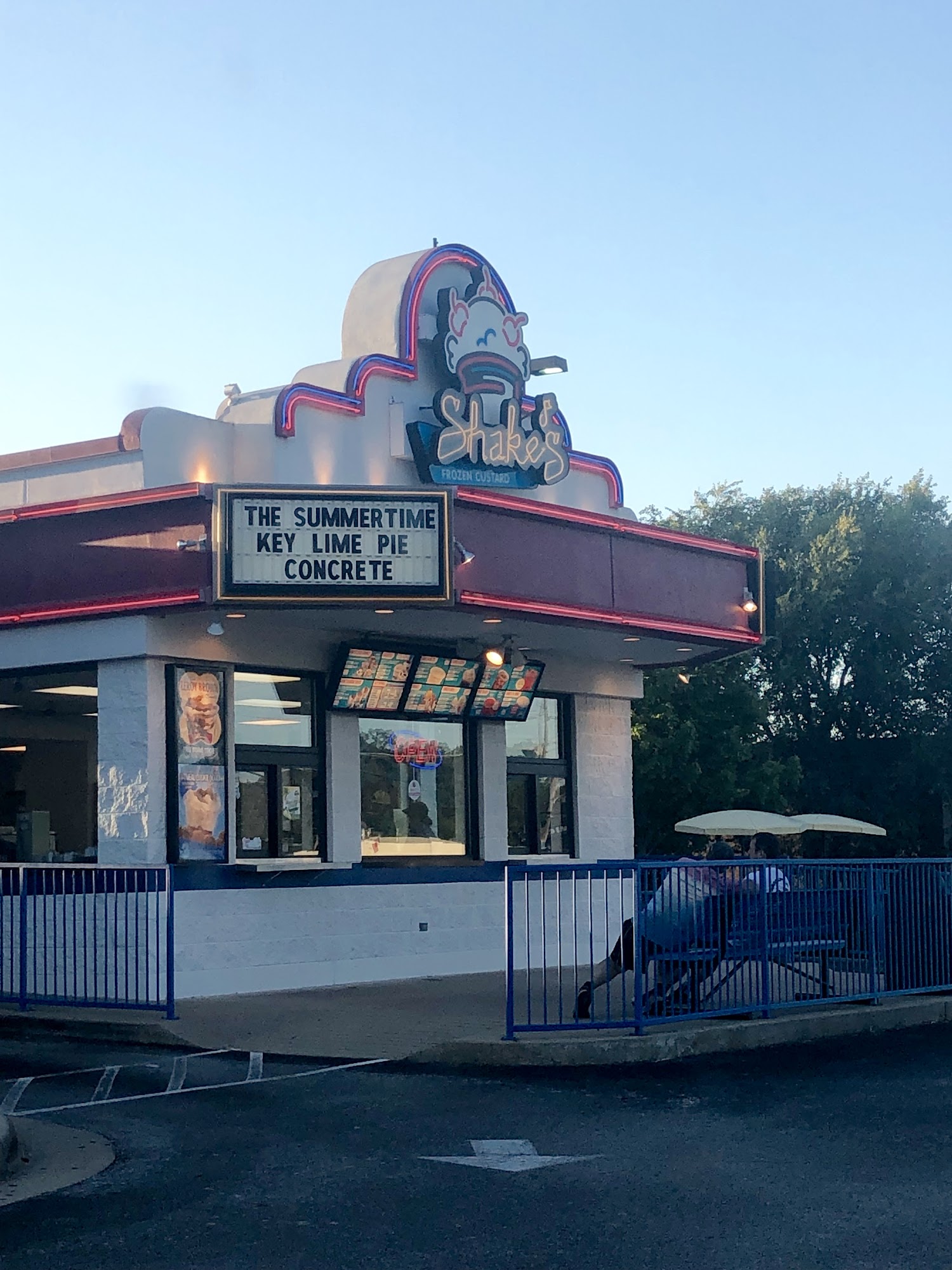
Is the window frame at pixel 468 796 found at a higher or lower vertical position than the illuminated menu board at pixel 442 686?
lower

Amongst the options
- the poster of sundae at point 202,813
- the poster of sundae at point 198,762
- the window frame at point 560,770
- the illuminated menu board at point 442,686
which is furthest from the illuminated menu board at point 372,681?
the window frame at point 560,770

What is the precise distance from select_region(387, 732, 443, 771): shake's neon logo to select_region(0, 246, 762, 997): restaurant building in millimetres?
34

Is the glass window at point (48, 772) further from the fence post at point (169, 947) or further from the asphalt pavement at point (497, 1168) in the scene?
the asphalt pavement at point (497, 1168)

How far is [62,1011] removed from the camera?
14836 millimetres

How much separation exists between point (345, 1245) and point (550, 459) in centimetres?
1310

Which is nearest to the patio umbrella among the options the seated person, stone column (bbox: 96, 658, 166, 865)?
stone column (bbox: 96, 658, 166, 865)

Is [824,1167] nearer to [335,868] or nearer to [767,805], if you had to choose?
[335,868]

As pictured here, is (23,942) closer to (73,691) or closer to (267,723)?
(267,723)

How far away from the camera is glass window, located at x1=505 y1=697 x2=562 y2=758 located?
2058 centimetres

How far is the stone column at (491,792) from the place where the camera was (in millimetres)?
19719

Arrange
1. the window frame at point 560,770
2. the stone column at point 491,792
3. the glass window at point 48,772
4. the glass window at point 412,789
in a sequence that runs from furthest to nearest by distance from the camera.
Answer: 1. the window frame at point 560,770
2. the glass window at point 48,772
3. the stone column at point 491,792
4. the glass window at point 412,789

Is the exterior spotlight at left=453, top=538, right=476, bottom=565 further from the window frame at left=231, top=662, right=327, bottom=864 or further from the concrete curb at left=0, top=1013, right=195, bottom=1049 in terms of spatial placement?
the concrete curb at left=0, top=1013, right=195, bottom=1049

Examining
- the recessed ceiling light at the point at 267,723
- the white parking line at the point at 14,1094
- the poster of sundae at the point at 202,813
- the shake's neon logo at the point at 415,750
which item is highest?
the recessed ceiling light at the point at 267,723

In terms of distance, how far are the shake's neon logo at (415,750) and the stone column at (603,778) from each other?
2.45 meters
